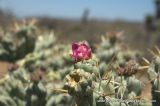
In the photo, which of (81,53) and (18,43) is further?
(18,43)

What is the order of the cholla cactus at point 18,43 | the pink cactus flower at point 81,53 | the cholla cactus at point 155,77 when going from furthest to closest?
the cholla cactus at point 18,43 < the cholla cactus at point 155,77 < the pink cactus flower at point 81,53

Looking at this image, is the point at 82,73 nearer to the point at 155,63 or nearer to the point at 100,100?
the point at 100,100

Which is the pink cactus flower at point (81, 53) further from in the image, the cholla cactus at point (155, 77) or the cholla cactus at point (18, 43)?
the cholla cactus at point (18, 43)

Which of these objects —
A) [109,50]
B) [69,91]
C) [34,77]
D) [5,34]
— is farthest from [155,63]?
[5,34]

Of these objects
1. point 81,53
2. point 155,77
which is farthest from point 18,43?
point 81,53

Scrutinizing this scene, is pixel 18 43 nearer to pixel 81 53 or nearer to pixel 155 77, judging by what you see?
pixel 155 77

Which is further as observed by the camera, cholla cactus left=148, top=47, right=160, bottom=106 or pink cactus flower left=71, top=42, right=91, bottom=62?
cholla cactus left=148, top=47, right=160, bottom=106

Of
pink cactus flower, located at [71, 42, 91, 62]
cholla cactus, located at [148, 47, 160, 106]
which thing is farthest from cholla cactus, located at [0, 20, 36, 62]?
pink cactus flower, located at [71, 42, 91, 62]

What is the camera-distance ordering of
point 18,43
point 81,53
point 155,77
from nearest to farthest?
1. point 81,53
2. point 155,77
3. point 18,43

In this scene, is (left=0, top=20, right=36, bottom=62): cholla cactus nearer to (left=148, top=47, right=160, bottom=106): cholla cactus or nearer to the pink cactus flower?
(left=148, top=47, right=160, bottom=106): cholla cactus

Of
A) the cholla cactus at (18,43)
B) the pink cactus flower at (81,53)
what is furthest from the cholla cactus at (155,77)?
the cholla cactus at (18,43)

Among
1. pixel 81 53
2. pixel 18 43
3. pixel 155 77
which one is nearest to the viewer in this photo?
pixel 81 53

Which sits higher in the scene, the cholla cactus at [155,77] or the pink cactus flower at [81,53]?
the pink cactus flower at [81,53]
